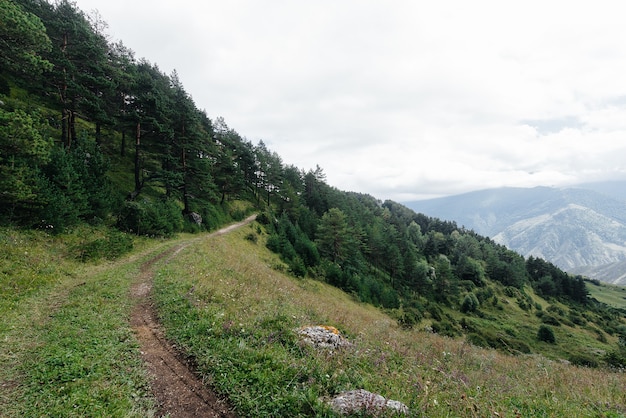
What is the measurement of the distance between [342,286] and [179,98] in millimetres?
34159

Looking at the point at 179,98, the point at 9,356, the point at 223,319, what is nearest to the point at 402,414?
the point at 223,319

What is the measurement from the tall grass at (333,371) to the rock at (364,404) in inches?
13.5

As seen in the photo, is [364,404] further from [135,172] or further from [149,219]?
[135,172]

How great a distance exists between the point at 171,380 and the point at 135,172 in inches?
1242

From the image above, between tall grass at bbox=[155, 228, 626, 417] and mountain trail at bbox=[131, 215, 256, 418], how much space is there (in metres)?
0.25

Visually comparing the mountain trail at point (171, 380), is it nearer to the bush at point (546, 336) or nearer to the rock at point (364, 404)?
the rock at point (364, 404)

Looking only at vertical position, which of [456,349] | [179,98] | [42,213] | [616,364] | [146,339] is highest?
[179,98]

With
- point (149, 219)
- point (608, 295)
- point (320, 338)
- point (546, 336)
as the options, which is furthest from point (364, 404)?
point (608, 295)

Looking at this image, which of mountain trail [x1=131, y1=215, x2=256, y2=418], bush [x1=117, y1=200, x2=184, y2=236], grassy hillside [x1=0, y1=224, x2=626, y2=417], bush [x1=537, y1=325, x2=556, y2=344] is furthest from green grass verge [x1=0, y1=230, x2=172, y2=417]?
bush [x1=537, y1=325, x2=556, y2=344]

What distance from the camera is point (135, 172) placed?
30.9 meters

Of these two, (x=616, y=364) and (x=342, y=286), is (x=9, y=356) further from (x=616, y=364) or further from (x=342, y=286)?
(x=616, y=364)

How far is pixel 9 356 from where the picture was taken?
6598 millimetres

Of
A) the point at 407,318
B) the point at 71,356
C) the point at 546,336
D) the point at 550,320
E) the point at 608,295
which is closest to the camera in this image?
the point at 71,356

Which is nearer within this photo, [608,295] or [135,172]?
[135,172]
